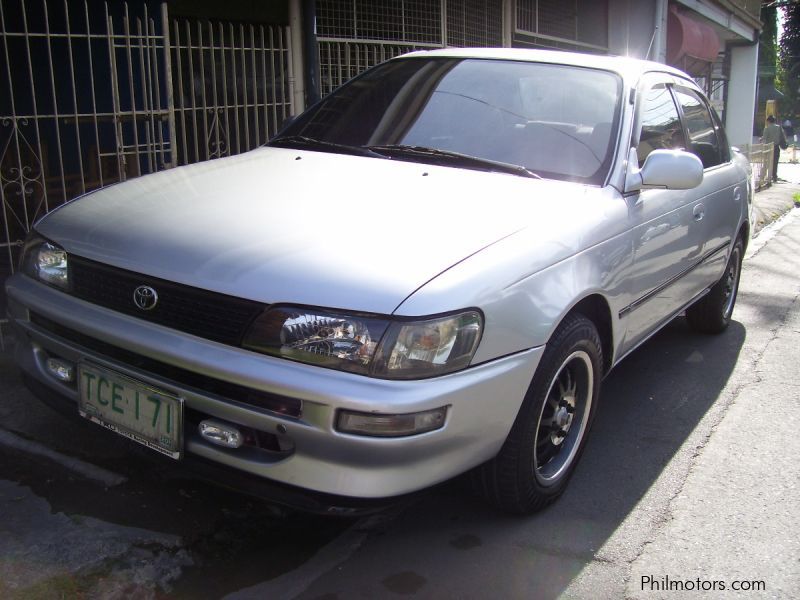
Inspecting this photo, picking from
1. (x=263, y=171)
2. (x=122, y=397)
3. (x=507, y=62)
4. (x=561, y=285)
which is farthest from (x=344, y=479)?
(x=507, y=62)

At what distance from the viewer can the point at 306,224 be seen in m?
2.80

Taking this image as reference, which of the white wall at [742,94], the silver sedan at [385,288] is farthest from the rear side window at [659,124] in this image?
the white wall at [742,94]

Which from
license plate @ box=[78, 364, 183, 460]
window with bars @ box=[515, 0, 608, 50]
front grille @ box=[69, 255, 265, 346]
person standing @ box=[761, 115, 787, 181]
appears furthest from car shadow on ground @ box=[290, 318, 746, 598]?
person standing @ box=[761, 115, 787, 181]

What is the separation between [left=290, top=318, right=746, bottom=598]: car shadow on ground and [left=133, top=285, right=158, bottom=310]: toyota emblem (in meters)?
1.07

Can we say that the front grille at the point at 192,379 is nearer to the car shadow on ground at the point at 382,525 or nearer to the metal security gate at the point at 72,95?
the car shadow on ground at the point at 382,525

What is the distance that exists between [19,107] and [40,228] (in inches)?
155

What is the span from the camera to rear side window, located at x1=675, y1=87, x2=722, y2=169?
4.74m

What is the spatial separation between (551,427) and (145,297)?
1.59 metres

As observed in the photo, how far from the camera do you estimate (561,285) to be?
115 inches

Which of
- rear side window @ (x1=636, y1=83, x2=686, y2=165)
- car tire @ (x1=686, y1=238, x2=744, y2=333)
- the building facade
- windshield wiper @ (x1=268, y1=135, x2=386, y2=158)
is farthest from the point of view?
car tire @ (x1=686, y1=238, x2=744, y2=333)

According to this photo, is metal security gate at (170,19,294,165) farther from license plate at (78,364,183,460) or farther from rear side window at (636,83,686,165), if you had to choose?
license plate at (78,364,183,460)

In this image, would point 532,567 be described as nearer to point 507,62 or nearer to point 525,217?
point 525,217

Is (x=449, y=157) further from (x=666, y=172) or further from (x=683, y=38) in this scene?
(x=683, y=38)

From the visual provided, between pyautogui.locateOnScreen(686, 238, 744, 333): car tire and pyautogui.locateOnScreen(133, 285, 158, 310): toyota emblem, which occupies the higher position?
pyautogui.locateOnScreen(133, 285, 158, 310): toyota emblem
